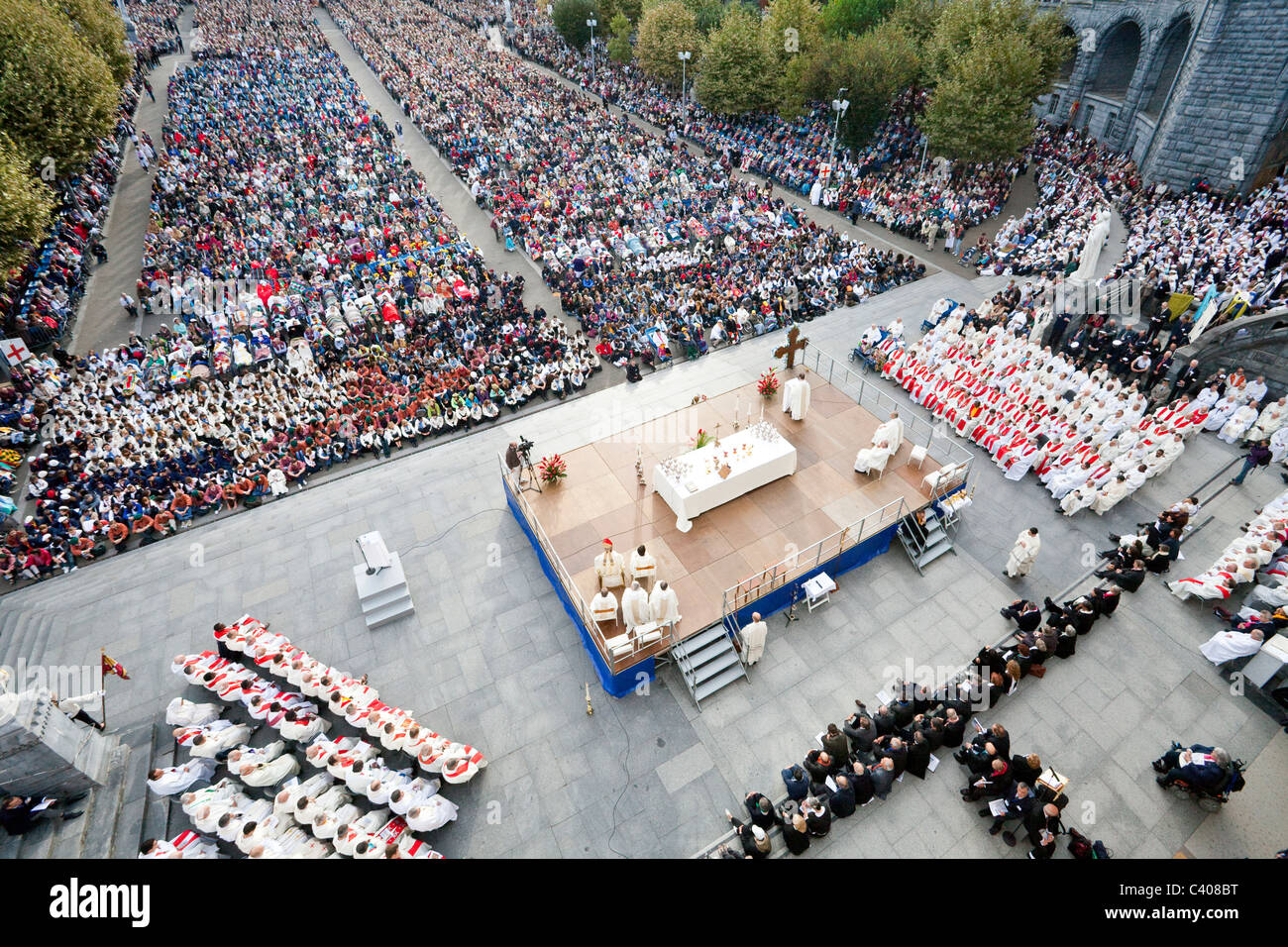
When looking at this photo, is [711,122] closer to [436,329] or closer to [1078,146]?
[1078,146]

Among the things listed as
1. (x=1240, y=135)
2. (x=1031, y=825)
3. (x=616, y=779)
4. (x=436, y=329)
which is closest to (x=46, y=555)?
(x=436, y=329)

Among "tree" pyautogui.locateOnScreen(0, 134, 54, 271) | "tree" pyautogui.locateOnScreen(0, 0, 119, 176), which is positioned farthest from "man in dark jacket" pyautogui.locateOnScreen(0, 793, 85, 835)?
"tree" pyautogui.locateOnScreen(0, 0, 119, 176)

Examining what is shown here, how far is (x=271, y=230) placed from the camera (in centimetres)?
2936

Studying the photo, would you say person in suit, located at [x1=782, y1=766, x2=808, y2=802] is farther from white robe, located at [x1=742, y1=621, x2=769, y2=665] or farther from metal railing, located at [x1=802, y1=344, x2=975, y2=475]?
metal railing, located at [x1=802, y1=344, x2=975, y2=475]

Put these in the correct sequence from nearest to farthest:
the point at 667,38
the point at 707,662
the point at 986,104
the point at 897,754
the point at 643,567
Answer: the point at 897,754 → the point at 707,662 → the point at 643,567 → the point at 986,104 → the point at 667,38

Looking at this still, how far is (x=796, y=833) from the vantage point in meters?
9.95

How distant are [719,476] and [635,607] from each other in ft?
13.9

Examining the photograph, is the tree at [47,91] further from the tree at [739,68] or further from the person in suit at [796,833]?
the person in suit at [796,833]

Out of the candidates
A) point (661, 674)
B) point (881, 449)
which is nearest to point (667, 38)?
point (881, 449)

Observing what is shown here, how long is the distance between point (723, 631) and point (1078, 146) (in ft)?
132

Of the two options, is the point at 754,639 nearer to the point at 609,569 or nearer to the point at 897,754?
the point at 897,754

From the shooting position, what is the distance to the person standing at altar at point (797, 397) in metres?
16.9

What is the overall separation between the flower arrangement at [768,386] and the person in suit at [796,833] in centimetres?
1133

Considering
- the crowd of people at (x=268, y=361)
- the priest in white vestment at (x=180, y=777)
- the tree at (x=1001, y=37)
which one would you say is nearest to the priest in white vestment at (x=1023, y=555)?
the crowd of people at (x=268, y=361)
